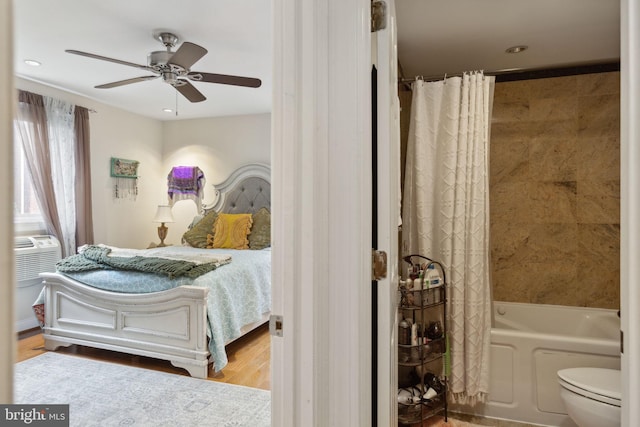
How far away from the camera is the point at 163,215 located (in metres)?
4.96

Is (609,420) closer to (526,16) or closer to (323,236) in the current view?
(323,236)

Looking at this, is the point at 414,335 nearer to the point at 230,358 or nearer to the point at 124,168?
the point at 230,358

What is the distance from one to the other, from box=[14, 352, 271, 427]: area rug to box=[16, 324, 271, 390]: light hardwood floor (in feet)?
0.32

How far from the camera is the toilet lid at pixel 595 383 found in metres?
1.68

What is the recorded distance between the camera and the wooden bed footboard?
2795 mm

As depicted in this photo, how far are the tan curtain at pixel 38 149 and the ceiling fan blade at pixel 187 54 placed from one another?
2.09 meters

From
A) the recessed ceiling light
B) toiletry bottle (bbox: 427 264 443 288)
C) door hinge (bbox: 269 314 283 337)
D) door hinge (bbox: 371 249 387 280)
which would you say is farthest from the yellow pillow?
door hinge (bbox: 269 314 283 337)

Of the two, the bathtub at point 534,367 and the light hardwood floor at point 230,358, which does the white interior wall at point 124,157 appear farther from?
the bathtub at point 534,367

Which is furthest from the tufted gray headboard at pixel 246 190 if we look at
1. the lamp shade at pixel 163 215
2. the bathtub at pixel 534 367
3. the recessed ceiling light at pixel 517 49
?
the bathtub at pixel 534 367

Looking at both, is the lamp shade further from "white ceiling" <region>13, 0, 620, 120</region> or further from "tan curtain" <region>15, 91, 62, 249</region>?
"white ceiling" <region>13, 0, 620, 120</region>

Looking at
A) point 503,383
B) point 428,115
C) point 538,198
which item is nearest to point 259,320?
point 503,383

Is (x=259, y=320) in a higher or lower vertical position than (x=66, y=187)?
lower

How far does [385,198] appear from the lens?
117 centimetres

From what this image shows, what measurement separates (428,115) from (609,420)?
183 cm
